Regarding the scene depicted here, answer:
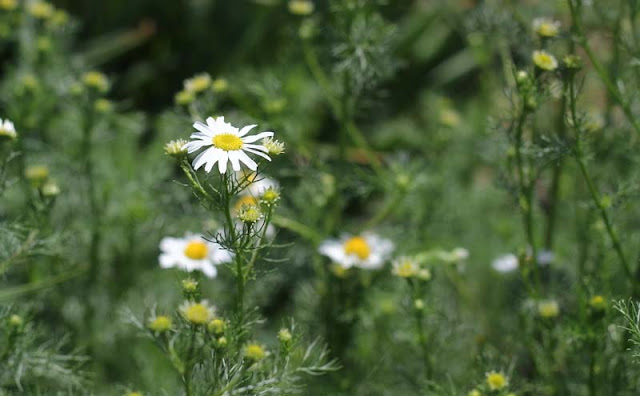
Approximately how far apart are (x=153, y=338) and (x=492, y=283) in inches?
43.6

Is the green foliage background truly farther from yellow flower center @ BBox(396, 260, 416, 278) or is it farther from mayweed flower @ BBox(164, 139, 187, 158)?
mayweed flower @ BBox(164, 139, 187, 158)

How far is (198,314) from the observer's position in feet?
3.20

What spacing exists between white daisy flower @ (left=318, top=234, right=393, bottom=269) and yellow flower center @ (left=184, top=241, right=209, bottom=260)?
0.27 m

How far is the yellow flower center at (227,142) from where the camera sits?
3.20ft

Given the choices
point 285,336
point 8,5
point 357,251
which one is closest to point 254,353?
point 285,336

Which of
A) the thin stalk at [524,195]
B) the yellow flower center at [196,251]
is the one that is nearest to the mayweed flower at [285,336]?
the yellow flower center at [196,251]

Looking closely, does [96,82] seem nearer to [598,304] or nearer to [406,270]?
[406,270]

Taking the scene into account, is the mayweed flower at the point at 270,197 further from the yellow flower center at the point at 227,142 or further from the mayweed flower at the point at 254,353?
the mayweed flower at the point at 254,353

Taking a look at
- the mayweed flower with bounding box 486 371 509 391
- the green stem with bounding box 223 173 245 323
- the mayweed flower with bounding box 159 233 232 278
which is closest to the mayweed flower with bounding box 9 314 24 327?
the mayweed flower with bounding box 159 233 232 278

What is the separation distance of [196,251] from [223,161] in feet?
1.43

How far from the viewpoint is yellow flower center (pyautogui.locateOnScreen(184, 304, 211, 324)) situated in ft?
3.20

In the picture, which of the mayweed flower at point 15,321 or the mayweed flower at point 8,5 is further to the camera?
the mayweed flower at point 8,5

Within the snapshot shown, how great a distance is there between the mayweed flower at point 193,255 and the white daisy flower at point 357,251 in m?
0.26

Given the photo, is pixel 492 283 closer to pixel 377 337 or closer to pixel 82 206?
pixel 377 337
